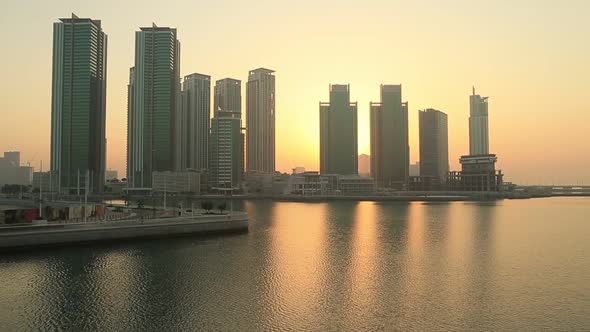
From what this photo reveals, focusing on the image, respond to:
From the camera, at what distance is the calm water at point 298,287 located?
2461cm

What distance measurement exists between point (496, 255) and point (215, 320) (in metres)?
33.2

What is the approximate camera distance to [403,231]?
6881 cm

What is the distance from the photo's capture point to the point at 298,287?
3209 cm

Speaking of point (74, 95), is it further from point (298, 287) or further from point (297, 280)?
point (298, 287)

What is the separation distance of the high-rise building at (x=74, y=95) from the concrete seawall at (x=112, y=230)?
139165mm

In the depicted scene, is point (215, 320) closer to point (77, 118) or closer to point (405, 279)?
point (405, 279)

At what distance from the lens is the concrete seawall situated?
44094 millimetres

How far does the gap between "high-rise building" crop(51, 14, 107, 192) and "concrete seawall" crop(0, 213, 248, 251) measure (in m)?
139

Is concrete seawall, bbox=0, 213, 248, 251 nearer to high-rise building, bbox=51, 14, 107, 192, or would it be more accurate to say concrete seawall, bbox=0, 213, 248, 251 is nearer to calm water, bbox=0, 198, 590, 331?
calm water, bbox=0, 198, 590, 331

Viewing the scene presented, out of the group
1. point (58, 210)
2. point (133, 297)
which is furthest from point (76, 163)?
point (133, 297)

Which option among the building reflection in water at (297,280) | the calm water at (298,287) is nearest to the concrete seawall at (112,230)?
the calm water at (298,287)

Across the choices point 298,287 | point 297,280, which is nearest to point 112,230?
point 297,280

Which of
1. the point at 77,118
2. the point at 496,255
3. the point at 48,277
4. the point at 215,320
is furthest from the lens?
the point at 77,118

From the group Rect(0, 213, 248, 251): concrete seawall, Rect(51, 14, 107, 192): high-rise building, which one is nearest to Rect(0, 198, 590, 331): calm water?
Rect(0, 213, 248, 251): concrete seawall
